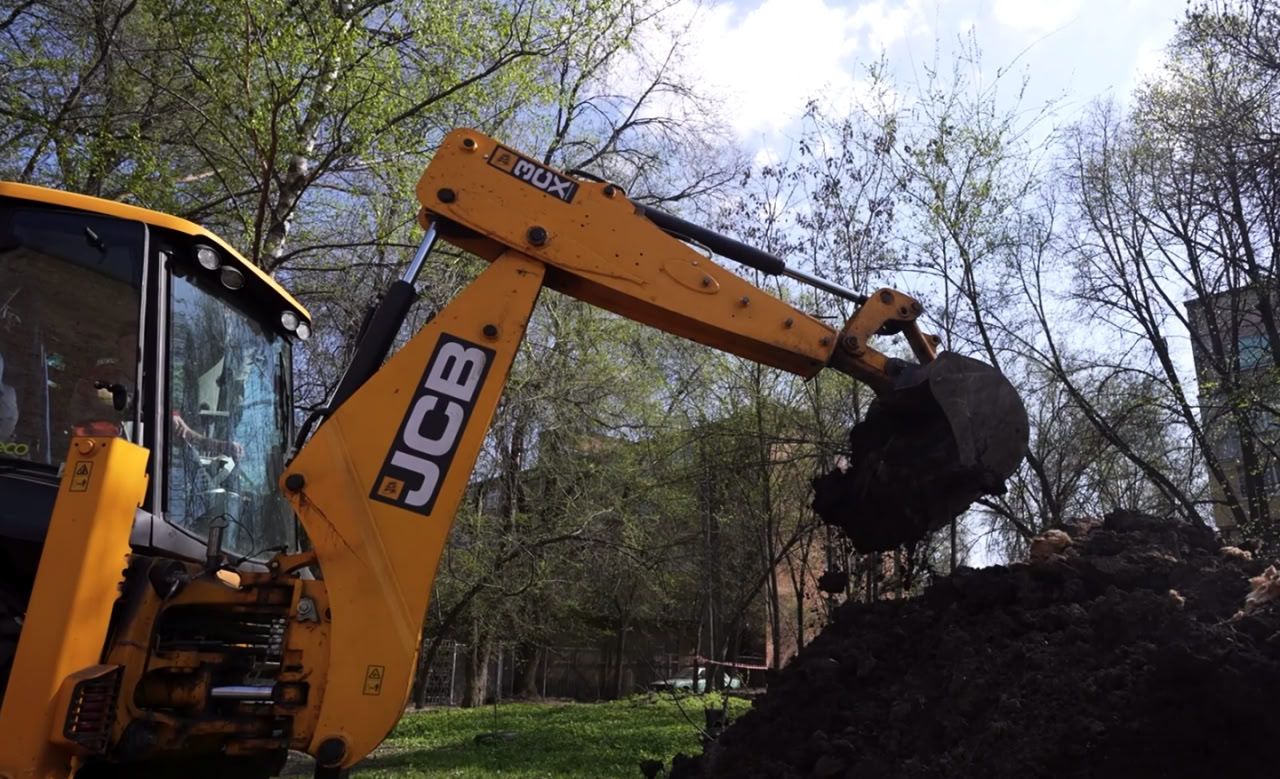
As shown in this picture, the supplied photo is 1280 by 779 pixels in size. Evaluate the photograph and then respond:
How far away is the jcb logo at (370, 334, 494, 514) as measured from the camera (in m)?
3.86

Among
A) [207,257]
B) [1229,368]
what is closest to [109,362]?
[207,257]

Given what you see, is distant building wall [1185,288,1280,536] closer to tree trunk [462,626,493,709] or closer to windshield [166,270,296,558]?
windshield [166,270,296,558]

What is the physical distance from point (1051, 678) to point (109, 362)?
3940mm

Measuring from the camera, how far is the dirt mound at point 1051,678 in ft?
12.0

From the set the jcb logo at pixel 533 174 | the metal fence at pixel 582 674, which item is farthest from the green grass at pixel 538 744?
the metal fence at pixel 582 674

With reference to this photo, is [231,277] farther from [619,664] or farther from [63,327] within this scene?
[619,664]

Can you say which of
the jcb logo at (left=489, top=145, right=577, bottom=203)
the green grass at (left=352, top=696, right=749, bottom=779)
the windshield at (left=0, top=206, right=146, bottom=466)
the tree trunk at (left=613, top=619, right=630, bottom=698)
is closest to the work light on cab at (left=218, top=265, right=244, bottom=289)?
the windshield at (left=0, top=206, right=146, bottom=466)

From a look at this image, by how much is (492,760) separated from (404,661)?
6.51m

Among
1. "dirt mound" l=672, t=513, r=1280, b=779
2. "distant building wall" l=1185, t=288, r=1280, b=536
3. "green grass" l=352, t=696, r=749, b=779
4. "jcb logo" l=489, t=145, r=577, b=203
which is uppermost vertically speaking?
"distant building wall" l=1185, t=288, r=1280, b=536

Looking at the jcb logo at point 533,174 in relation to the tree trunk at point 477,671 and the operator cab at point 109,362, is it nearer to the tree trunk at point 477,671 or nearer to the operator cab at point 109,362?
the operator cab at point 109,362

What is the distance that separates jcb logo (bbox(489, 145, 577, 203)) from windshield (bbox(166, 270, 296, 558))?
1367mm

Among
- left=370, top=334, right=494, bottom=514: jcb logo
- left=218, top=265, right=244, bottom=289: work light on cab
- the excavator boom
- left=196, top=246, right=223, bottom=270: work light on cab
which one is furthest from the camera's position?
left=218, top=265, right=244, bottom=289: work light on cab

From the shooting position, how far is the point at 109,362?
374cm

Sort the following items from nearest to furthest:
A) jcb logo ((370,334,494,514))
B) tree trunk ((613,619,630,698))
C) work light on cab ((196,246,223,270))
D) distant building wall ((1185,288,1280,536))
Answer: jcb logo ((370,334,494,514)) < work light on cab ((196,246,223,270)) < distant building wall ((1185,288,1280,536)) < tree trunk ((613,619,630,698))
